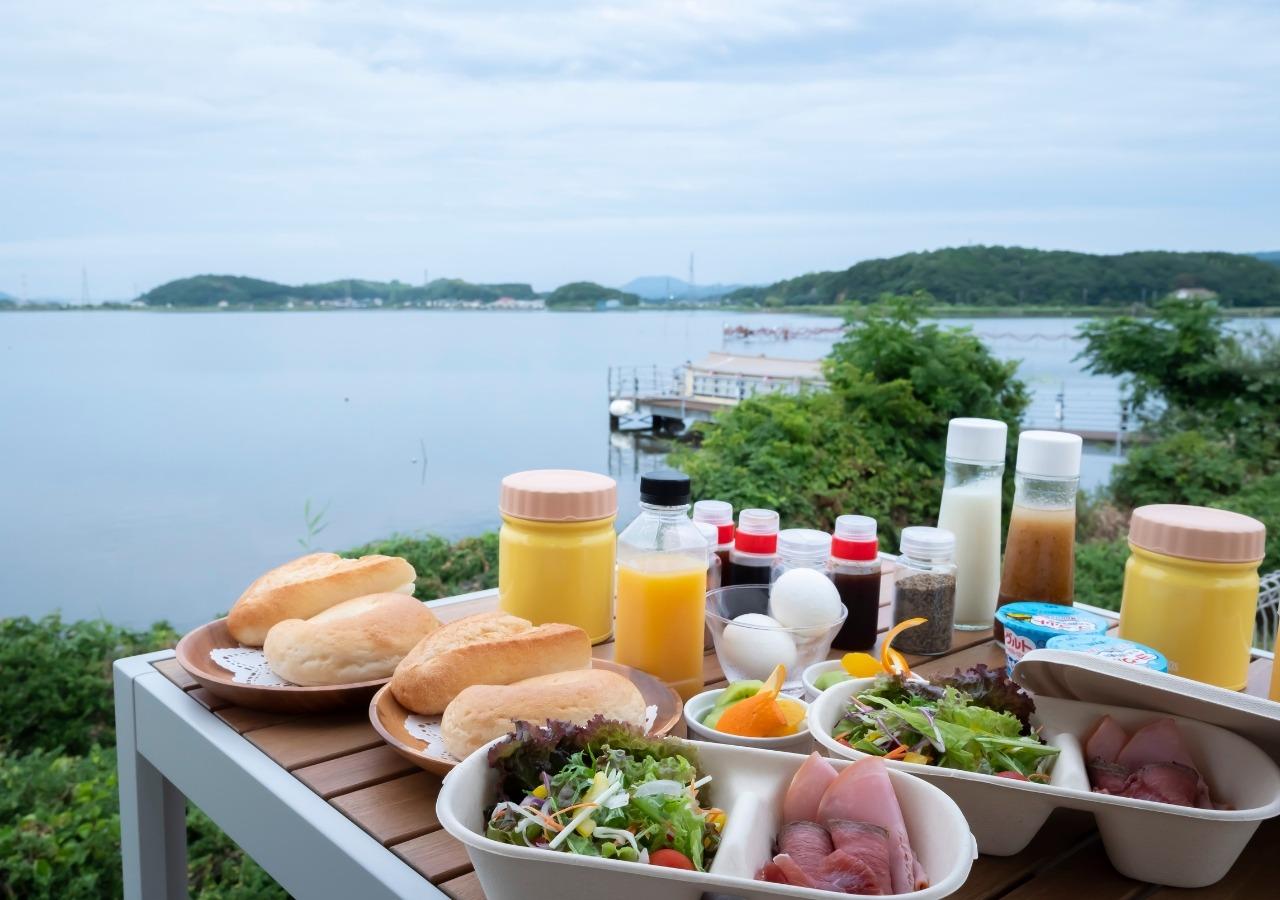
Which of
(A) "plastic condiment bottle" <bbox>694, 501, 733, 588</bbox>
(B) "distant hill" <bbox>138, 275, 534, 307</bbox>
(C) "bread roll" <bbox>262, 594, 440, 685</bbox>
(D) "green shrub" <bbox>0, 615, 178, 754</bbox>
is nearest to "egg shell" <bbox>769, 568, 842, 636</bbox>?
(A) "plastic condiment bottle" <bbox>694, 501, 733, 588</bbox>

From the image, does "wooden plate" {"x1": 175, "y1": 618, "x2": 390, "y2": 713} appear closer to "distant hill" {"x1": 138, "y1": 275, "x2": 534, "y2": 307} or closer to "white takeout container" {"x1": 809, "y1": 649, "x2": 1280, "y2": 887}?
"white takeout container" {"x1": 809, "y1": 649, "x2": 1280, "y2": 887}

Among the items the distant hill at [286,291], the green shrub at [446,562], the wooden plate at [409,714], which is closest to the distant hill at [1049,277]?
the green shrub at [446,562]

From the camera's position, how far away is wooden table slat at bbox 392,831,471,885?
817mm

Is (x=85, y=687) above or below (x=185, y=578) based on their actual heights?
above

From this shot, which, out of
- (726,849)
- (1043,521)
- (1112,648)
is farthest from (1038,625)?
(726,849)

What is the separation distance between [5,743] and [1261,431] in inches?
320

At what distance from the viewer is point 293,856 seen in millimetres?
950

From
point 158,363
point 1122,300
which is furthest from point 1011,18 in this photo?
point 158,363

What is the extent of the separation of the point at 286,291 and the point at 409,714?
11131 millimetres

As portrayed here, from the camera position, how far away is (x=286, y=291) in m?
11.2

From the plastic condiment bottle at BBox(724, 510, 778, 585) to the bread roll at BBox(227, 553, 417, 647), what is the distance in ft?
1.65

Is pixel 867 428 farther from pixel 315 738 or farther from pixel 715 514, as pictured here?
pixel 315 738

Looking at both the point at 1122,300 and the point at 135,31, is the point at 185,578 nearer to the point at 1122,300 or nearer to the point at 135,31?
Result: the point at 135,31

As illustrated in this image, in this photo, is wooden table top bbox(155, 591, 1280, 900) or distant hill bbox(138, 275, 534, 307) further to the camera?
distant hill bbox(138, 275, 534, 307)
